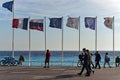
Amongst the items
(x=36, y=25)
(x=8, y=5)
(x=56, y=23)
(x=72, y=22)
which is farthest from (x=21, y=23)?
(x=72, y=22)

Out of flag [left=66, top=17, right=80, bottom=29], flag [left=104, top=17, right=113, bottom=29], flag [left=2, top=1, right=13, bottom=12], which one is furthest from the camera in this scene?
flag [left=104, top=17, right=113, bottom=29]

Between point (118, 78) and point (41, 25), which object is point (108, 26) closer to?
point (41, 25)

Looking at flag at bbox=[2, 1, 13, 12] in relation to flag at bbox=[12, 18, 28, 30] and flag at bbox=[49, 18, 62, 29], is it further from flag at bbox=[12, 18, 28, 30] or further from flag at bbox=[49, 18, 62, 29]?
flag at bbox=[49, 18, 62, 29]

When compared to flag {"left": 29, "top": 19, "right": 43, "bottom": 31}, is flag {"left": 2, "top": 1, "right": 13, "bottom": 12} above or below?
above

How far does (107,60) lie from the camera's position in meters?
39.0

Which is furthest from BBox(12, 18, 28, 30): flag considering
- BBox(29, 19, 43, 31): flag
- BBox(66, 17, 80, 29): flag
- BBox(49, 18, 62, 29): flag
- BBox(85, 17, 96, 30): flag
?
BBox(85, 17, 96, 30): flag

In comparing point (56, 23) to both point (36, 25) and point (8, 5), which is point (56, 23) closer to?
point (36, 25)

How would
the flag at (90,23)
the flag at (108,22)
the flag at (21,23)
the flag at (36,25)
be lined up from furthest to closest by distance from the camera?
the flag at (108,22)
the flag at (90,23)
the flag at (36,25)
the flag at (21,23)

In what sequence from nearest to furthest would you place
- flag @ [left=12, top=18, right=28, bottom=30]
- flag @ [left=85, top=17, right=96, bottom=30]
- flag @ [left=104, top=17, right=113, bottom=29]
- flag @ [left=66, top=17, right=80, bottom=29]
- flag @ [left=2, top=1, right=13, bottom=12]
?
1. flag @ [left=12, top=18, right=28, bottom=30]
2. flag @ [left=2, top=1, right=13, bottom=12]
3. flag @ [left=66, top=17, right=80, bottom=29]
4. flag @ [left=85, top=17, right=96, bottom=30]
5. flag @ [left=104, top=17, right=113, bottom=29]

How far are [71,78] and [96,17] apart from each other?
20349 mm

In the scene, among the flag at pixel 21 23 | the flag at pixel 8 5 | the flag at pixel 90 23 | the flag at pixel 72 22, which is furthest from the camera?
the flag at pixel 90 23

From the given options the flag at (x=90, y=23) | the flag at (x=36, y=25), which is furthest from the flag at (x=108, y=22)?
the flag at (x=36, y=25)

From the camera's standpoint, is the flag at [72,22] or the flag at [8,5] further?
the flag at [72,22]

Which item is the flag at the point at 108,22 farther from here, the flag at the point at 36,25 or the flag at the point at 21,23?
the flag at the point at 21,23
